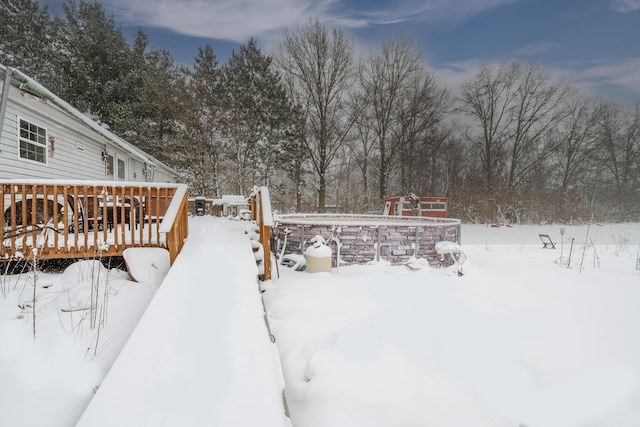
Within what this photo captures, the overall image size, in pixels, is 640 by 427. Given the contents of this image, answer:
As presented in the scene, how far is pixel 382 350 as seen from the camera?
2551 mm

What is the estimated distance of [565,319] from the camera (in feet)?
11.0

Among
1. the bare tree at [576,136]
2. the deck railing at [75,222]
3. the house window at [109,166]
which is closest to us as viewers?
the deck railing at [75,222]

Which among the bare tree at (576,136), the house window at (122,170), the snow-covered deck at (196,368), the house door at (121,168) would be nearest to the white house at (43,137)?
the house door at (121,168)

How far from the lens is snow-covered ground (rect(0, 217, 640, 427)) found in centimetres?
185

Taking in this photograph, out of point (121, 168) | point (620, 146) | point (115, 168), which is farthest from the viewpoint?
point (620, 146)

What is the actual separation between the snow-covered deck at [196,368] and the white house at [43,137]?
520 cm

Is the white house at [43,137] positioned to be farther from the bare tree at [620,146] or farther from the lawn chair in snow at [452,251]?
the bare tree at [620,146]

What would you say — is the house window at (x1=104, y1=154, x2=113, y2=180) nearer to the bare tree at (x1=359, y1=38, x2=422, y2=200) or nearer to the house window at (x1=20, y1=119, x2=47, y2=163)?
the house window at (x1=20, y1=119, x2=47, y2=163)

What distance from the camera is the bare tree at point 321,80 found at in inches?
626

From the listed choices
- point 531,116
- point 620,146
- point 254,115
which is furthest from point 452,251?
point 620,146

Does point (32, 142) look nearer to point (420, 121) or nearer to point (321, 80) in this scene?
point (321, 80)

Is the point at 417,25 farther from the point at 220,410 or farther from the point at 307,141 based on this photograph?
the point at 220,410

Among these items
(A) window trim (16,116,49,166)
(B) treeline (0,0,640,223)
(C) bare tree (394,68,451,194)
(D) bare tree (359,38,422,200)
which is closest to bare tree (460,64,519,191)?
(B) treeline (0,0,640,223)

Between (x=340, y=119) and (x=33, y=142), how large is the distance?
42.9 feet
